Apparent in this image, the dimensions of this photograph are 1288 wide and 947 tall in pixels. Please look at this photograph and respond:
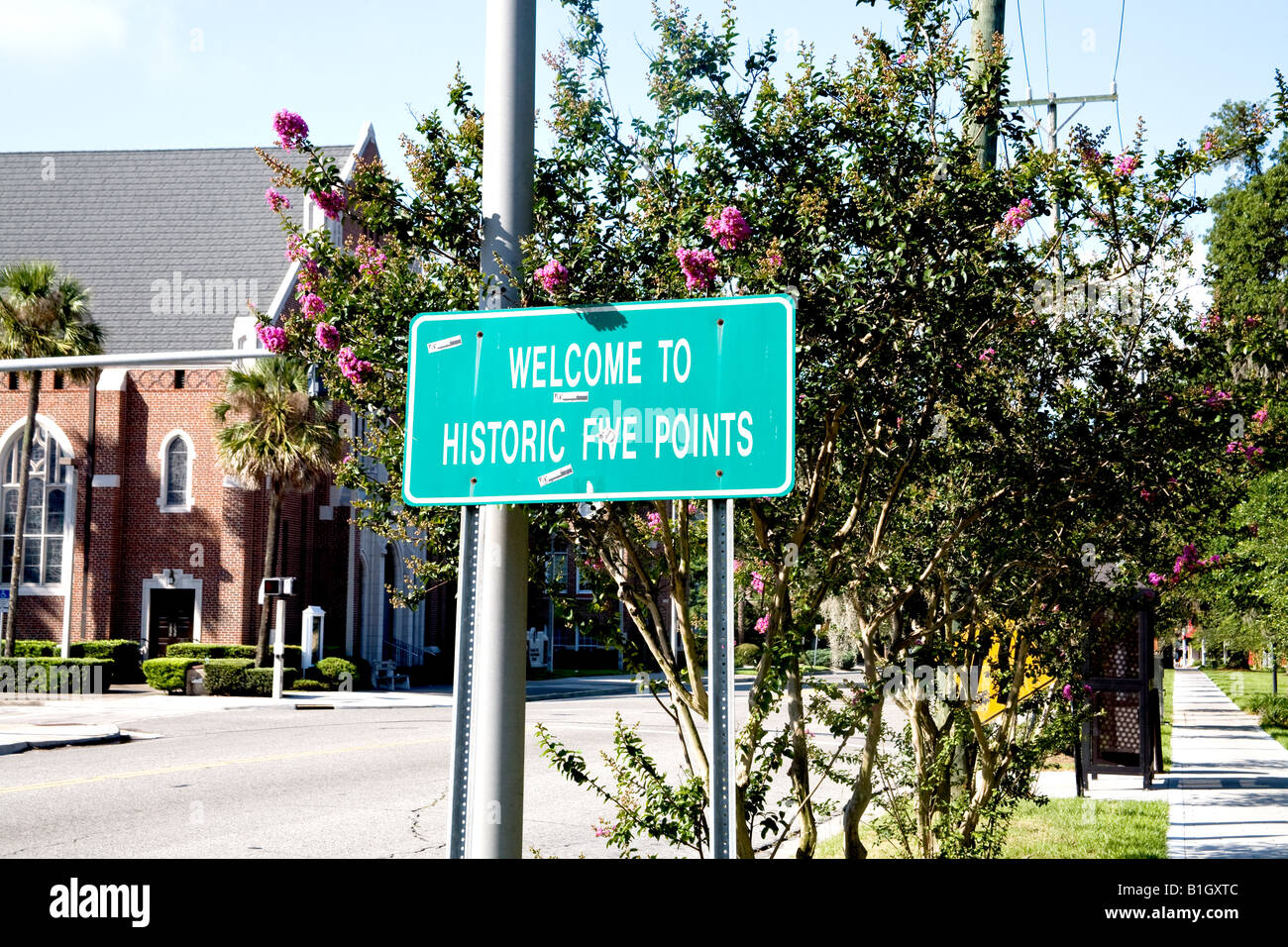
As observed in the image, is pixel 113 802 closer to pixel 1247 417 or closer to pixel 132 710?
pixel 1247 417

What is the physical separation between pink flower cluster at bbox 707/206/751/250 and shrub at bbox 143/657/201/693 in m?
31.0

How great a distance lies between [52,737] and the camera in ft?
63.3

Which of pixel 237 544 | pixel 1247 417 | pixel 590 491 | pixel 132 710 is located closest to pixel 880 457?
pixel 1247 417

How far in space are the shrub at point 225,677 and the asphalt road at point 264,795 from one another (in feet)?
30.0

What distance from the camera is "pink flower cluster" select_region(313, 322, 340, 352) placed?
19.5 feet

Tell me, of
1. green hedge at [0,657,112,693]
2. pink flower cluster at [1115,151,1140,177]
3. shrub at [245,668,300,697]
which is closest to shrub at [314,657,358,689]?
shrub at [245,668,300,697]

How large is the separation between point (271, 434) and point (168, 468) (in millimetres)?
5339

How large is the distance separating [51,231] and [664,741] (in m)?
32.8

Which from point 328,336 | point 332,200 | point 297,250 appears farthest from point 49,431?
point 328,336

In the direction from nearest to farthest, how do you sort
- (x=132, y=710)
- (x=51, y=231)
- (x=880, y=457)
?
1. (x=880, y=457)
2. (x=132, y=710)
3. (x=51, y=231)

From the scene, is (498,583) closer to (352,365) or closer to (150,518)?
(352,365)

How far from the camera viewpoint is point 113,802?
512 inches

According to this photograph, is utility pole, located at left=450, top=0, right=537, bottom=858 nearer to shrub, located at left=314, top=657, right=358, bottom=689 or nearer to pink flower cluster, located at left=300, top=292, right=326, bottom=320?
pink flower cluster, located at left=300, top=292, right=326, bottom=320

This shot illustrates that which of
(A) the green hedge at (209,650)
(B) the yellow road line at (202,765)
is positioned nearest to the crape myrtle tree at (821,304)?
(B) the yellow road line at (202,765)
